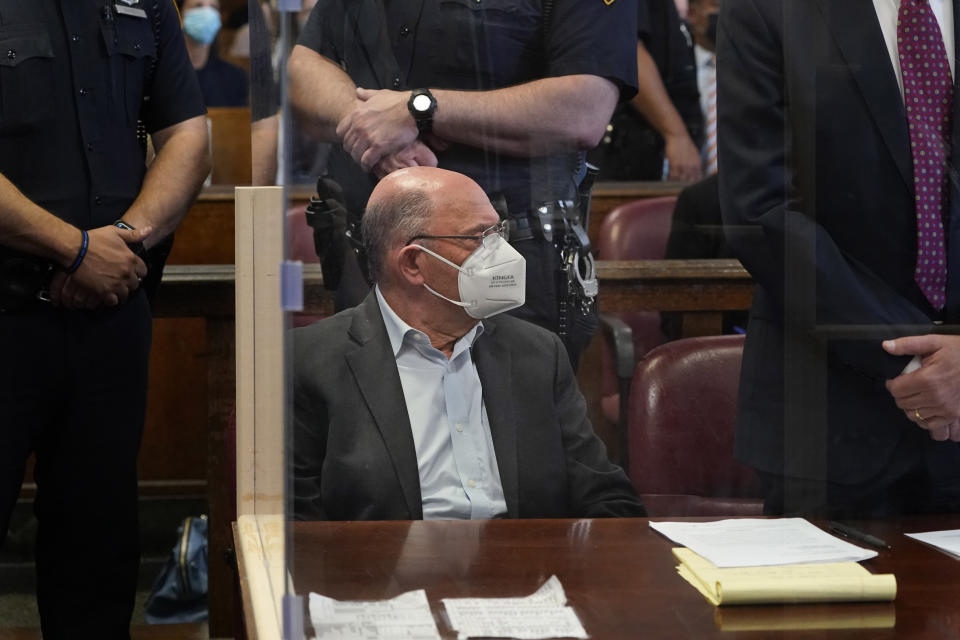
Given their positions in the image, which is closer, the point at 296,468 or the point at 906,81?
the point at 296,468

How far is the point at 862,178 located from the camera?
174cm

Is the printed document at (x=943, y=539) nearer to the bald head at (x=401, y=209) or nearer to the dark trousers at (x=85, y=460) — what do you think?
the bald head at (x=401, y=209)

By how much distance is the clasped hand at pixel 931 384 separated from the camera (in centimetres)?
171

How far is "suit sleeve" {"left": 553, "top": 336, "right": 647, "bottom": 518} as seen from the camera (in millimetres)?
1633

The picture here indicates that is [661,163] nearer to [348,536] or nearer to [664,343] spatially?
[664,343]

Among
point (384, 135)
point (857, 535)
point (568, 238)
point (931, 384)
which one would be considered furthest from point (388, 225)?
point (931, 384)

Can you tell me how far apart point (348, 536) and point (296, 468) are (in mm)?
126

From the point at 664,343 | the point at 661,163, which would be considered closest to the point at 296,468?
the point at 664,343

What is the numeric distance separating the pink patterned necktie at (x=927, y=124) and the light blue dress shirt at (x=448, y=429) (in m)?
0.68

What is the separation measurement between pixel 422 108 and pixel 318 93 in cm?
27

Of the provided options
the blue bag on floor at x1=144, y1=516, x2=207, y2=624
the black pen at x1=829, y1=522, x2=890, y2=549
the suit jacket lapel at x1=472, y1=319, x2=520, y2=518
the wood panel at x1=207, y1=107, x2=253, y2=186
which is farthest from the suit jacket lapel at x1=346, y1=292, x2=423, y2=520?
the wood panel at x1=207, y1=107, x2=253, y2=186

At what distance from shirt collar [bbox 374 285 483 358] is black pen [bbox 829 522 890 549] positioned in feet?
1.71

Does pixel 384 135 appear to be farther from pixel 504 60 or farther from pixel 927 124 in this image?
pixel 927 124

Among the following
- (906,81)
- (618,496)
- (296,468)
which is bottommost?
(618,496)
